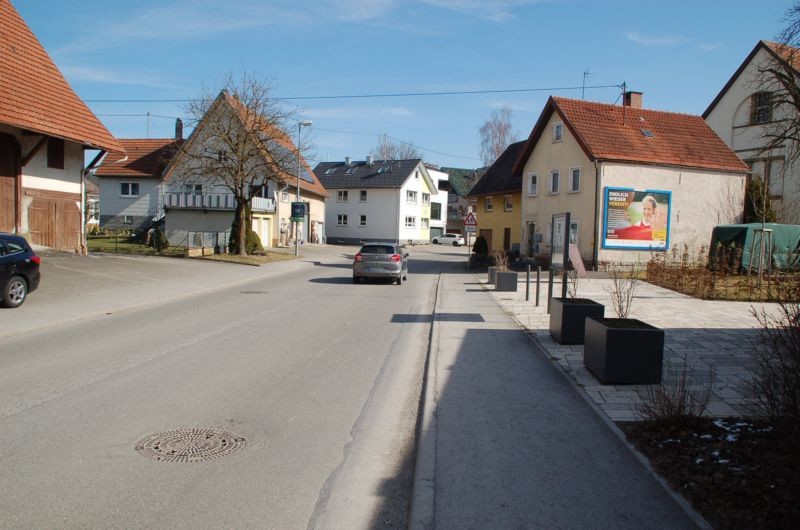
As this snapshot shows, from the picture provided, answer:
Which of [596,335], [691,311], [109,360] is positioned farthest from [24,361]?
[691,311]

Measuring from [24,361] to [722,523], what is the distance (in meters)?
8.40

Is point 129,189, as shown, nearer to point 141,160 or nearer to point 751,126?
point 141,160

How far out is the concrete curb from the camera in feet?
12.8

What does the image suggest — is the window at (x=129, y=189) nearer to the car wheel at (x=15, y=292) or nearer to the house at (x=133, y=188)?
A: the house at (x=133, y=188)

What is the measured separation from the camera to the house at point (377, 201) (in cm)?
6488

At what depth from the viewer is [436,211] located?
7994 centimetres

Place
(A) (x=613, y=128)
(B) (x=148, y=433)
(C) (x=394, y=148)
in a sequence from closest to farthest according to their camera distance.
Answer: (B) (x=148, y=433), (A) (x=613, y=128), (C) (x=394, y=148)

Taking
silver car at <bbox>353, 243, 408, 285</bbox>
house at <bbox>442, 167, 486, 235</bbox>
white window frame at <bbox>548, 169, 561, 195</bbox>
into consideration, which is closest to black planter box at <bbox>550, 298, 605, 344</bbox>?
silver car at <bbox>353, 243, 408, 285</bbox>

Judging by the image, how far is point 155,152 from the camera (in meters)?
48.9

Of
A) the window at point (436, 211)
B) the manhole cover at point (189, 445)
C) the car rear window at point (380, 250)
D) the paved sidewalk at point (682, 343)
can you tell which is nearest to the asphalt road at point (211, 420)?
the manhole cover at point (189, 445)

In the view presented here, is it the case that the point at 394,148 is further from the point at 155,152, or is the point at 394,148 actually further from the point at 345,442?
the point at 345,442

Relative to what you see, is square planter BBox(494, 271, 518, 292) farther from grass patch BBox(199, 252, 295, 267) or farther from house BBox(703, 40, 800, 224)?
house BBox(703, 40, 800, 224)

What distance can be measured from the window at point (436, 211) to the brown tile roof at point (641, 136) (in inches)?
1784

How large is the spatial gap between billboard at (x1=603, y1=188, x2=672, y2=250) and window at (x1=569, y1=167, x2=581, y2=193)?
2284 millimetres
